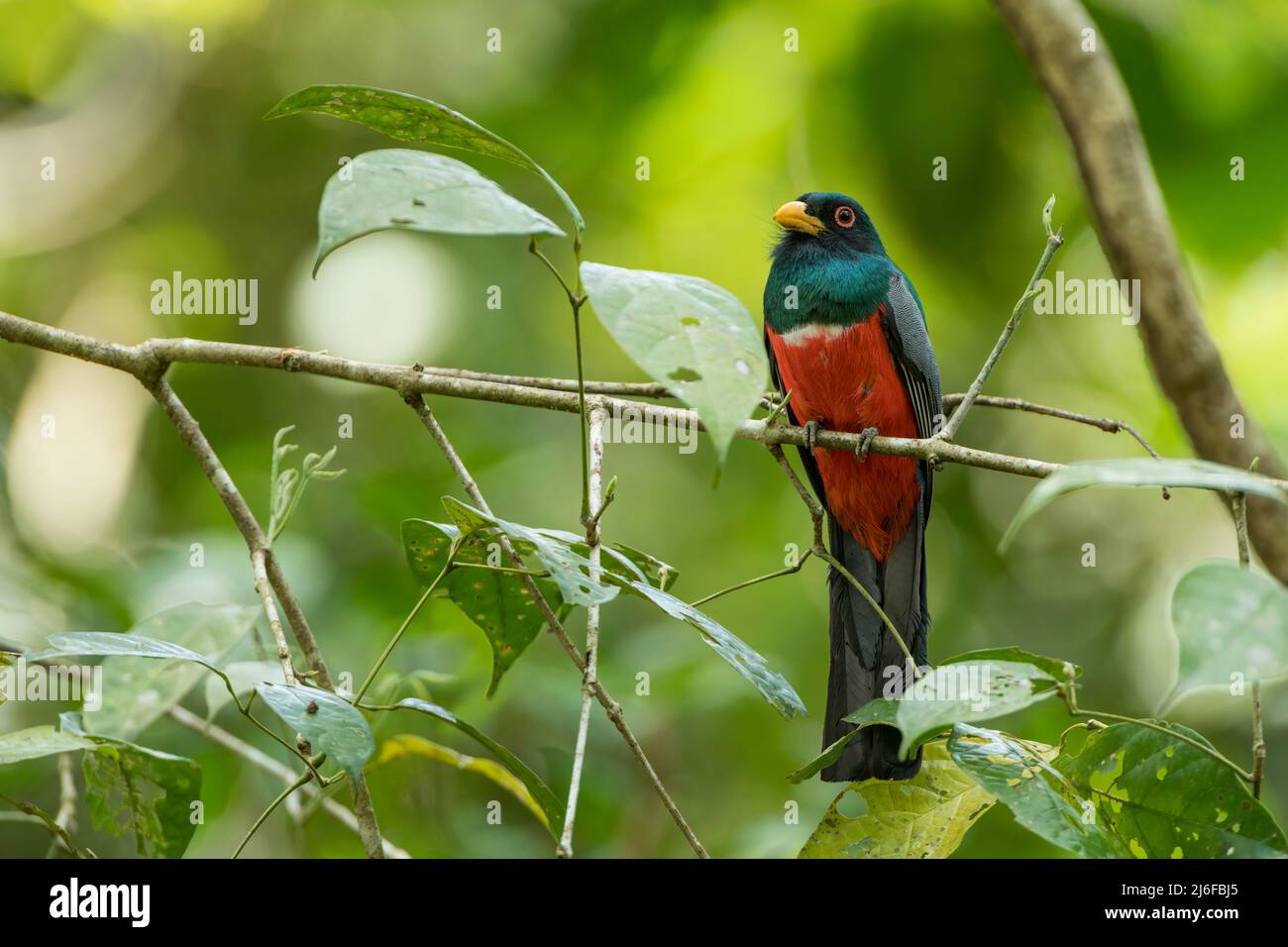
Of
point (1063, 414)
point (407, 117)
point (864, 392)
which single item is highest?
point (407, 117)

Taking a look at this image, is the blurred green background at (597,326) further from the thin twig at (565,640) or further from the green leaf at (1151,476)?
the green leaf at (1151,476)

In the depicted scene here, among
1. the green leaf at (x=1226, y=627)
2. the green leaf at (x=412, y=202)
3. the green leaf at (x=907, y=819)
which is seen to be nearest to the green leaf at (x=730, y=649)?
the green leaf at (x=907, y=819)

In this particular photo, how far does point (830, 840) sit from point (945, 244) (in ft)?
12.9

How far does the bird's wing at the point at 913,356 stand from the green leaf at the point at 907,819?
6.61 ft

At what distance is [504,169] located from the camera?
720 cm

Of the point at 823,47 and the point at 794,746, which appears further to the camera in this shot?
the point at 823,47

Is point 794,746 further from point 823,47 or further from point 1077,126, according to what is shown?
point 823,47

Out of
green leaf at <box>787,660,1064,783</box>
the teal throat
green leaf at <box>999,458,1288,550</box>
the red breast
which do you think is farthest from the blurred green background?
green leaf at <box>999,458,1288,550</box>

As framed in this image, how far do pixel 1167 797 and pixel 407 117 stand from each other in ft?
5.00

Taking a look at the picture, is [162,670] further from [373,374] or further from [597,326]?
[597,326]

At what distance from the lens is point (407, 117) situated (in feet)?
5.73

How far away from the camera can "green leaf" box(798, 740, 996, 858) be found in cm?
203

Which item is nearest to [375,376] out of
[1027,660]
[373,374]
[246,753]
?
[373,374]
